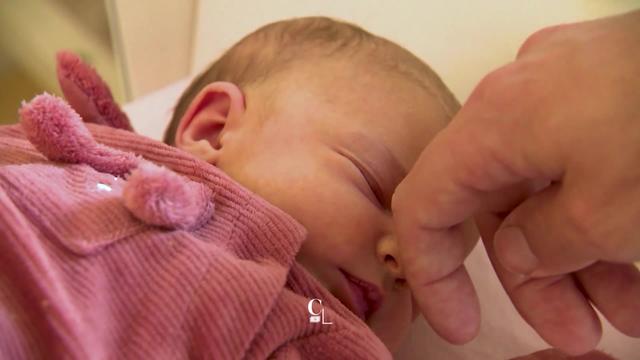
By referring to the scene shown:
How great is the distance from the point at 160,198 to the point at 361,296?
24 centimetres

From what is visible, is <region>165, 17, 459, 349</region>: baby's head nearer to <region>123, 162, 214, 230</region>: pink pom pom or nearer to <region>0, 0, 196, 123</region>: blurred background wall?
<region>123, 162, 214, 230</region>: pink pom pom

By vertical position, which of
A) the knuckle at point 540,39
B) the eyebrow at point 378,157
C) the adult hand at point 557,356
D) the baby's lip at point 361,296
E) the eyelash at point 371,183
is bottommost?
the adult hand at point 557,356

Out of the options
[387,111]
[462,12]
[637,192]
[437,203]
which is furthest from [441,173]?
[462,12]

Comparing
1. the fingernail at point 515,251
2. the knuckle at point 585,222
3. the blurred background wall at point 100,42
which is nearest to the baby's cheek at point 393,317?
the fingernail at point 515,251

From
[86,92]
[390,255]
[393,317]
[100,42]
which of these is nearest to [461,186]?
[390,255]

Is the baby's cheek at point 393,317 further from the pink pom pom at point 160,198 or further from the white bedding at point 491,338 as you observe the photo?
the pink pom pom at point 160,198

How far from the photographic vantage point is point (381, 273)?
643mm

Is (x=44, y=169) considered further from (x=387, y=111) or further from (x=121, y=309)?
(x=387, y=111)

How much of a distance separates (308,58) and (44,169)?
1.02 feet

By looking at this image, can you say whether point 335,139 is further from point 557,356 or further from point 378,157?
point 557,356

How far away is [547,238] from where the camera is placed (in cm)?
41

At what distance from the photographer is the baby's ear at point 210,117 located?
27.9 inches

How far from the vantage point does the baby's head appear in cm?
63

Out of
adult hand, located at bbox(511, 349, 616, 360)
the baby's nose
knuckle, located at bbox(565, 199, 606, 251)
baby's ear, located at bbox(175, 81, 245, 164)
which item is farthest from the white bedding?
knuckle, located at bbox(565, 199, 606, 251)
